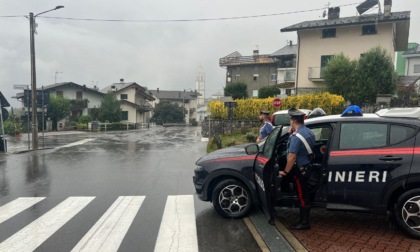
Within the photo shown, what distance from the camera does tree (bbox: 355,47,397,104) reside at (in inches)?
956

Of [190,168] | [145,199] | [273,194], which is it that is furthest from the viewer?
[190,168]

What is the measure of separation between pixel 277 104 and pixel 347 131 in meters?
14.6

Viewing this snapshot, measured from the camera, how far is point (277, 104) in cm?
1914

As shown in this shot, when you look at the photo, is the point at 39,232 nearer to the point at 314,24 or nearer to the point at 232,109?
the point at 232,109

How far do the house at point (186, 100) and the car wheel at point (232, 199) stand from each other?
75.0 metres

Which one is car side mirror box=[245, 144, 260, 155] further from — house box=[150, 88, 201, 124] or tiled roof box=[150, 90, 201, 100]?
tiled roof box=[150, 90, 201, 100]

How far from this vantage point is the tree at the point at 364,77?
24328 millimetres

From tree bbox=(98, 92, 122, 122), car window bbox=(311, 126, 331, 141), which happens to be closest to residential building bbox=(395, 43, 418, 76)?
tree bbox=(98, 92, 122, 122)

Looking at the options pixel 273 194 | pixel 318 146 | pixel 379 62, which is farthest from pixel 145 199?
pixel 379 62

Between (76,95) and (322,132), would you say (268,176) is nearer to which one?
(322,132)

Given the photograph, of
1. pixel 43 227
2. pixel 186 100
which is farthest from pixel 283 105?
pixel 186 100

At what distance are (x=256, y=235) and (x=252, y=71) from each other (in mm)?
51203

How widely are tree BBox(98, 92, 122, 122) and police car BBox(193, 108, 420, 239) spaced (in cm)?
4088

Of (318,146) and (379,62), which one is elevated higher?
(379,62)
